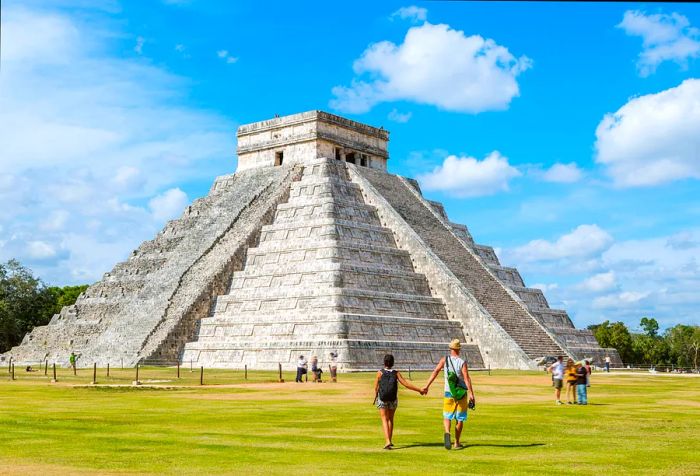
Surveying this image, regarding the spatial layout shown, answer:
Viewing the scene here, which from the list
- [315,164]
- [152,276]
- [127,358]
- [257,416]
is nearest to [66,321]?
[152,276]

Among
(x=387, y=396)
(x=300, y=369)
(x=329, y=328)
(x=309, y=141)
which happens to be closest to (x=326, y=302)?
(x=329, y=328)

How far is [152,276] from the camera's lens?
47.4 metres

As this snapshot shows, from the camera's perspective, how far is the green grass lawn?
10.9 meters

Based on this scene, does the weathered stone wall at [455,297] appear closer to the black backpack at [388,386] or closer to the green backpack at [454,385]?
the green backpack at [454,385]

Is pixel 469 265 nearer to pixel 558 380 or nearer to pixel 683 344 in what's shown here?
pixel 558 380

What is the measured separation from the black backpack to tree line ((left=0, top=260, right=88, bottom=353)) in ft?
180

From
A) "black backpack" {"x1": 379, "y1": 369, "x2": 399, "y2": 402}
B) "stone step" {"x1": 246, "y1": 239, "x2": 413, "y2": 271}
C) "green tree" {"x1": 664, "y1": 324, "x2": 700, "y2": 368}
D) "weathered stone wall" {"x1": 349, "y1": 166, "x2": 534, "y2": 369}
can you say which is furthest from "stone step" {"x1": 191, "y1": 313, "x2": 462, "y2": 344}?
"green tree" {"x1": 664, "y1": 324, "x2": 700, "y2": 368}

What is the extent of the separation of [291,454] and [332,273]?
28.0 m

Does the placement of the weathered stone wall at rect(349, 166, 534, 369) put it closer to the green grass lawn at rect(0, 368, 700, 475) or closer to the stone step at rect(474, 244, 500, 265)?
the stone step at rect(474, 244, 500, 265)

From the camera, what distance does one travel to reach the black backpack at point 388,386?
40.4ft

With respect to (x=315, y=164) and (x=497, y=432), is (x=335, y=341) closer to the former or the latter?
(x=315, y=164)

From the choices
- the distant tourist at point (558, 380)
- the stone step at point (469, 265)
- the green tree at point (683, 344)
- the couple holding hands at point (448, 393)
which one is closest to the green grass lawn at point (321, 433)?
the couple holding hands at point (448, 393)

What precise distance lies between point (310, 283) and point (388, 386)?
1113 inches

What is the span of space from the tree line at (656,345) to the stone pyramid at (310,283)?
25.4m
